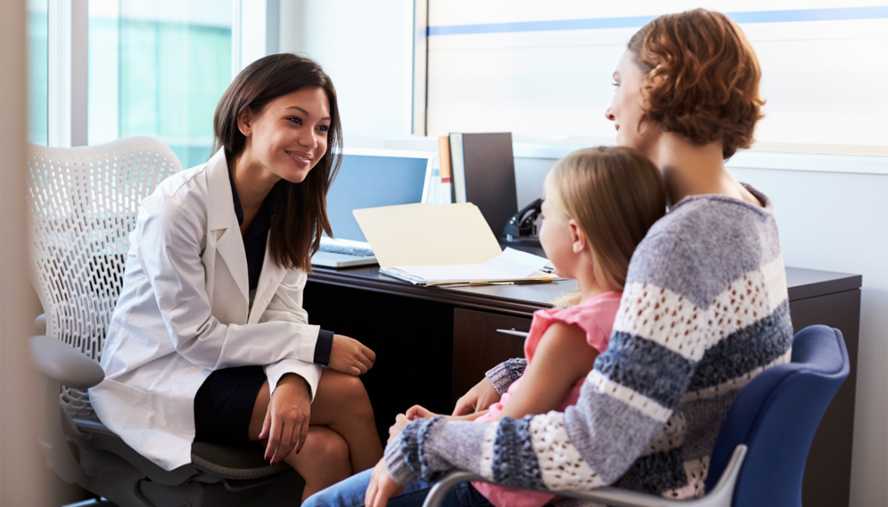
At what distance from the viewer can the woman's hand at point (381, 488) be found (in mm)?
907

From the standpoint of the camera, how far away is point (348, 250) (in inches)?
78.7

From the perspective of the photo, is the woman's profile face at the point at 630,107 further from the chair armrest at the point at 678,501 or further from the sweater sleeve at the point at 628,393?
the chair armrest at the point at 678,501

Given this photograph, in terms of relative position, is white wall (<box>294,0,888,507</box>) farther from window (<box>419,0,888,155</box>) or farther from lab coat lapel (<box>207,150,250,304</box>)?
lab coat lapel (<box>207,150,250,304</box>)

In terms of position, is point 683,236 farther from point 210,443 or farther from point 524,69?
point 524,69

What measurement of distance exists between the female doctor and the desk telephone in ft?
2.11

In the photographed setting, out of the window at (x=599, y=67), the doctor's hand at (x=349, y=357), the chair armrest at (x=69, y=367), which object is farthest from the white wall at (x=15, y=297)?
the window at (x=599, y=67)

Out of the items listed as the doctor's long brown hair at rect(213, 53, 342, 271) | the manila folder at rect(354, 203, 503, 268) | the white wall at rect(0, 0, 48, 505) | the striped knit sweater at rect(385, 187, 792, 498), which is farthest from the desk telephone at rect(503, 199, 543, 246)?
the white wall at rect(0, 0, 48, 505)

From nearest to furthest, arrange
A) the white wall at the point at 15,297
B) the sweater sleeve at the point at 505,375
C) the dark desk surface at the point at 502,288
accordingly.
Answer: the white wall at the point at 15,297 → the sweater sleeve at the point at 505,375 → the dark desk surface at the point at 502,288

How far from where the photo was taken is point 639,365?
2.55ft

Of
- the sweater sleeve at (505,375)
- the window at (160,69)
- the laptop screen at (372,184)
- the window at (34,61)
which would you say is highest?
the window at (160,69)

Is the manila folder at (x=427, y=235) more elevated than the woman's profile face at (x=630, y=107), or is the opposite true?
the woman's profile face at (x=630, y=107)

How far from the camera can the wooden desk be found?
4.83 ft

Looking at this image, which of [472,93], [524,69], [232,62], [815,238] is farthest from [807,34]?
[232,62]

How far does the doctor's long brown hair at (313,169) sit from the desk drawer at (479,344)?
0.39 m
